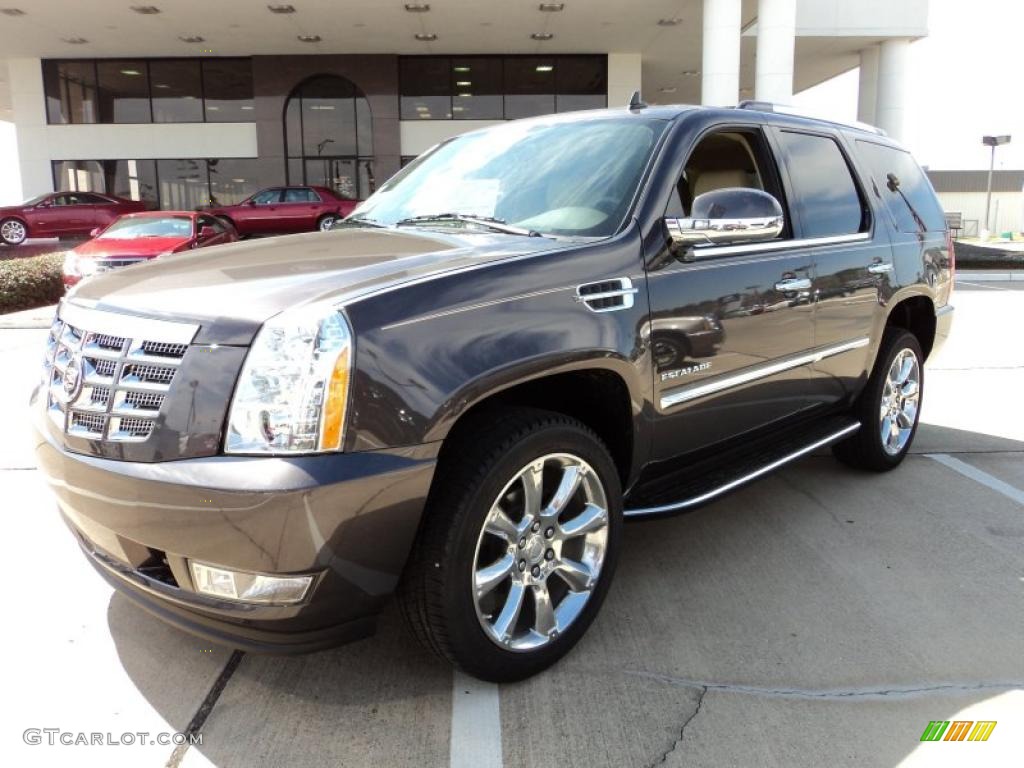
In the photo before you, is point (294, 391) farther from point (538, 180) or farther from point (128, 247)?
point (128, 247)

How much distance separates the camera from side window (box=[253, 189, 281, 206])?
77.0 ft

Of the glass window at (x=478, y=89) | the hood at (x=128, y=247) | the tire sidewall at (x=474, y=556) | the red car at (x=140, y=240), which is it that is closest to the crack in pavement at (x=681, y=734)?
the tire sidewall at (x=474, y=556)

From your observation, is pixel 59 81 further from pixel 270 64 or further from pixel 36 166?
pixel 270 64

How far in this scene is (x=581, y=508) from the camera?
2893 mm

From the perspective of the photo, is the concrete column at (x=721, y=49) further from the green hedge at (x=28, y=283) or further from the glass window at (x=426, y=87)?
the green hedge at (x=28, y=283)

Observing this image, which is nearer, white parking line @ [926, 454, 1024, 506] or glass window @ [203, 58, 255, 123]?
white parking line @ [926, 454, 1024, 506]

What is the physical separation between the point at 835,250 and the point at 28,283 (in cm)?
1470

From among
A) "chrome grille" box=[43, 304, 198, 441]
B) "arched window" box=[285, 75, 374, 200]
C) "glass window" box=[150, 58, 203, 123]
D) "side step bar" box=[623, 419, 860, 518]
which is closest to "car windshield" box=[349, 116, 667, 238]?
"side step bar" box=[623, 419, 860, 518]

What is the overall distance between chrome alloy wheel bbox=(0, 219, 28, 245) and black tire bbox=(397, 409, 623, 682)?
2461 centimetres

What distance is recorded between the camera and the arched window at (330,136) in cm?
2769

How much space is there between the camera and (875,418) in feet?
15.3

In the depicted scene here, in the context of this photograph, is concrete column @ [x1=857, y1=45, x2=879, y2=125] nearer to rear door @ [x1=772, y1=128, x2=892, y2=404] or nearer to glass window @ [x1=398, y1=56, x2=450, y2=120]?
glass window @ [x1=398, y1=56, x2=450, y2=120]

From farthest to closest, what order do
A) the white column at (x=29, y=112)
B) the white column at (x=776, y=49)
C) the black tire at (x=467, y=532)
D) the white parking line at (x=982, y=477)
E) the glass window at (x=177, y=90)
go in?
the glass window at (x=177, y=90) → the white column at (x=29, y=112) → the white column at (x=776, y=49) → the white parking line at (x=982, y=477) → the black tire at (x=467, y=532)

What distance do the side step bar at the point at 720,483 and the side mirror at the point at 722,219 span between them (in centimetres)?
97
